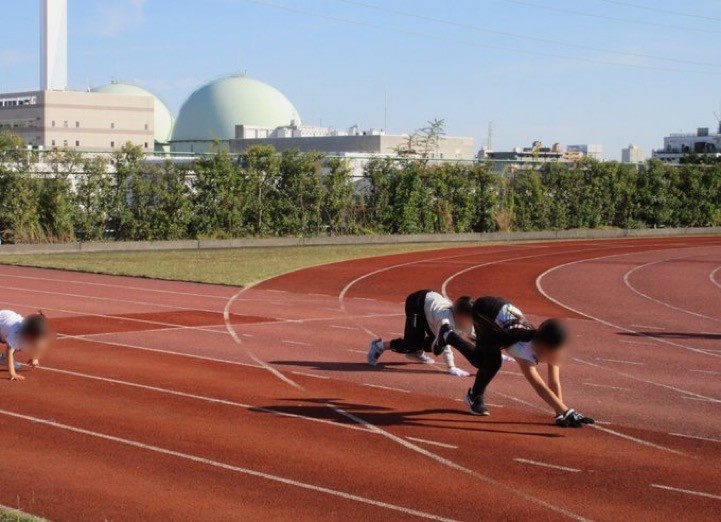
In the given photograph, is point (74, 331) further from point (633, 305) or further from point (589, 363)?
point (633, 305)

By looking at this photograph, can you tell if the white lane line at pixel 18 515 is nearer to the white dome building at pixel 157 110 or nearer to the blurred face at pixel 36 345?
the blurred face at pixel 36 345

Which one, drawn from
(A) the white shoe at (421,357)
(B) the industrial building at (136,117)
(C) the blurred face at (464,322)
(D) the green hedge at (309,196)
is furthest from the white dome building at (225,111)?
(C) the blurred face at (464,322)

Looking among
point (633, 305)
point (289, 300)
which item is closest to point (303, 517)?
point (289, 300)

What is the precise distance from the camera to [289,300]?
862 inches

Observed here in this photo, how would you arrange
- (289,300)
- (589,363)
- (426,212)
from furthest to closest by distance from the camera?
(426,212)
(289,300)
(589,363)

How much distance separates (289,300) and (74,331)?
578cm

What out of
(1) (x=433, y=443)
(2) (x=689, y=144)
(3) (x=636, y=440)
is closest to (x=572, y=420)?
(3) (x=636, y=440)

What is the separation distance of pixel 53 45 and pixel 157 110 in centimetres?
1977

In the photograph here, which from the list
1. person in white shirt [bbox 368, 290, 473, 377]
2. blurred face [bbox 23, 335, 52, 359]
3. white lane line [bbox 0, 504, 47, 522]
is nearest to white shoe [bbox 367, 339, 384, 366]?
person in white shirt [bbox 368, 290, 473, 377]

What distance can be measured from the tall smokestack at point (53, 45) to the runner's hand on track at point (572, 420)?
8425cm

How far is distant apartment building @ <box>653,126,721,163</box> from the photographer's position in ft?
424

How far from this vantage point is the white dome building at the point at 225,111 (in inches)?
3846

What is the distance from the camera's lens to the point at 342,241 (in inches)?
1681

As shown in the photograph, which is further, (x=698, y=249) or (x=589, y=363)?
(x=698, y=249)
